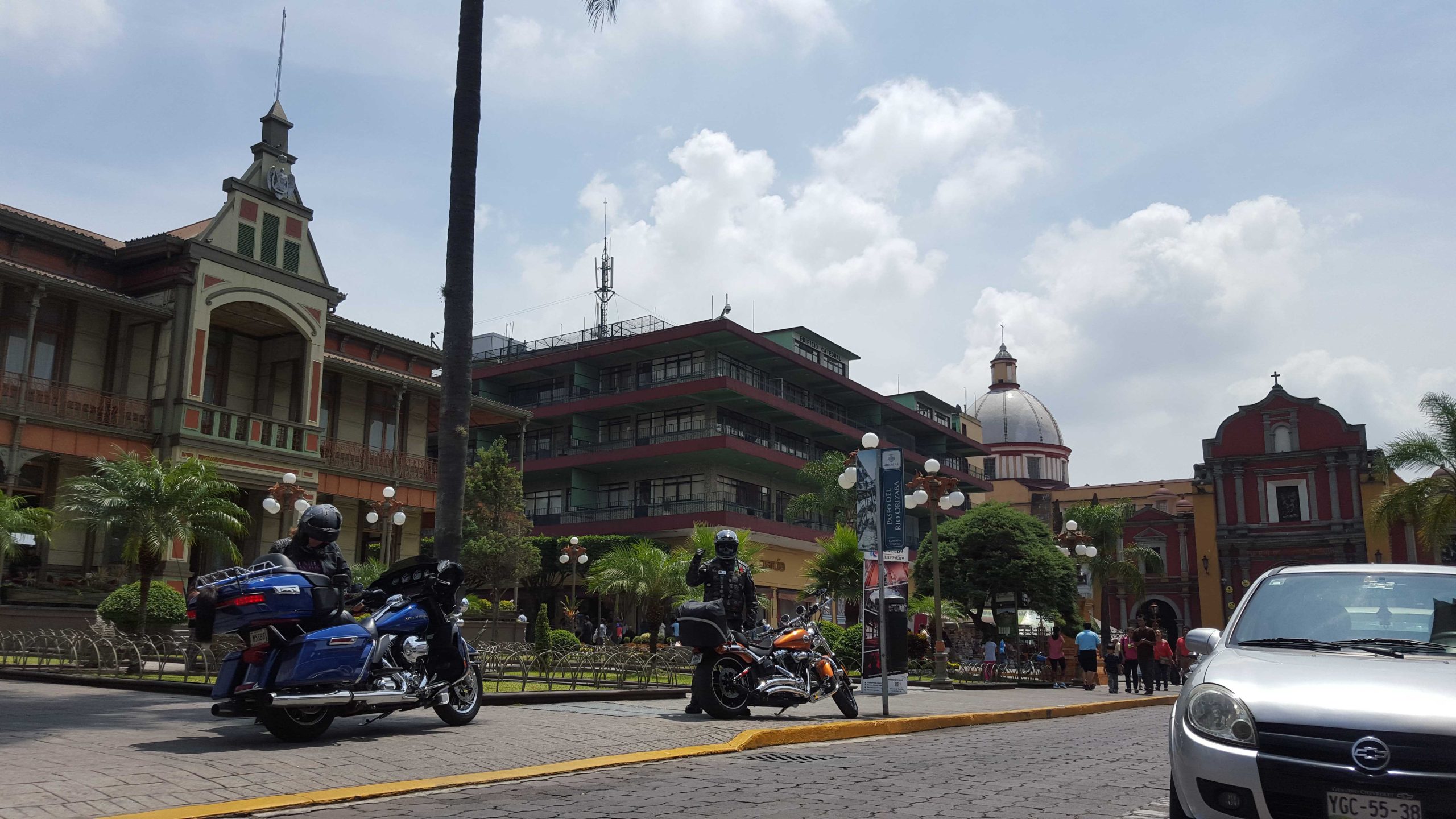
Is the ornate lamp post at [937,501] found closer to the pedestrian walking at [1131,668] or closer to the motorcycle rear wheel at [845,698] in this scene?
the pedestrian walking at [1131,668]

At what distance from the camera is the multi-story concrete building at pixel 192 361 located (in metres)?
24.3

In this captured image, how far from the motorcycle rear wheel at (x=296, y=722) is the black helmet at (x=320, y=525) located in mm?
1308

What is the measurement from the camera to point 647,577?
34250 mm

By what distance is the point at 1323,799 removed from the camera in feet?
13.0

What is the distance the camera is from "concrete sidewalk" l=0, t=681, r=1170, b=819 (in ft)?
18.6

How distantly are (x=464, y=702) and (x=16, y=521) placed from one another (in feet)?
49.5

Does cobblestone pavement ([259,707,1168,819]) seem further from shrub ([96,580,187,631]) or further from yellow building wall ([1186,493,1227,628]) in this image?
yellow building wall ([1186,493,1227,628])

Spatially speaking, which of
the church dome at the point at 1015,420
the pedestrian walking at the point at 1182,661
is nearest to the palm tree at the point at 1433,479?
the pedestrian walking at the point at 1182,661

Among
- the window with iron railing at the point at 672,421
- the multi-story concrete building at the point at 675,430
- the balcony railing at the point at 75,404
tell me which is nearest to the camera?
Result: the balcony railing at the point at 75,404

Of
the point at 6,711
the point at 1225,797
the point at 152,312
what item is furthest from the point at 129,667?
the point at 1225,797

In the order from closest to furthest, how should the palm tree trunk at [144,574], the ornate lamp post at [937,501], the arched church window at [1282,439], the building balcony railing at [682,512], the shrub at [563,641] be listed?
1. the palm tree trunk at [144,574]
2. the ornate lamp post at [937,501]
3. the shrub at [563,641]
4. the building balcony railing at [682,512]
5. the arched church window at [1282,439]

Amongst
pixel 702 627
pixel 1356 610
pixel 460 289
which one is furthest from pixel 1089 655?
pixel 1356 610

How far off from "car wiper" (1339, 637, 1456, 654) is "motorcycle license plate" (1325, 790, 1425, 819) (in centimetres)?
117

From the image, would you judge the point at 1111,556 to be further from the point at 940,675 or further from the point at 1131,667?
the point at 940,675
